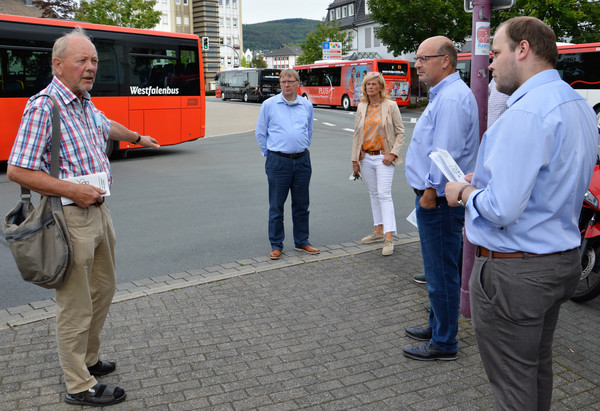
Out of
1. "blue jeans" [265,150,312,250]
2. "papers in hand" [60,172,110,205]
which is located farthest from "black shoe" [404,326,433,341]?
"blue jeans" [265,150,312,250]

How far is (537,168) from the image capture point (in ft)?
6.89

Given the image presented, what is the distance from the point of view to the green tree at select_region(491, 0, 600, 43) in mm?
25656

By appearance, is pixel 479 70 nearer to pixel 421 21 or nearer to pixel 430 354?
pixel 430 354

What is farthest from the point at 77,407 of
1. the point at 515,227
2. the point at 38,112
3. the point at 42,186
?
the point at 515,227

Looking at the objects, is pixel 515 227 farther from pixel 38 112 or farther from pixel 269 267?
pixel 269 267

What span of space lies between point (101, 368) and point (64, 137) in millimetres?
1410

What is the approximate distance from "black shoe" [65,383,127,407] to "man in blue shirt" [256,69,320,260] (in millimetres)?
3000

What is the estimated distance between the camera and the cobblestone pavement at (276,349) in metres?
3.33

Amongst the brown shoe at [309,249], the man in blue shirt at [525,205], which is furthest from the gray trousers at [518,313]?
the brown shoe at [309,249]

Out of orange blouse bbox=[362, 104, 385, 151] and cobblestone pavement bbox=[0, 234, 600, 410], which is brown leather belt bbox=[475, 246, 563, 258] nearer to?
cobblestone pavement bbox=[0, 234, 600, 410]

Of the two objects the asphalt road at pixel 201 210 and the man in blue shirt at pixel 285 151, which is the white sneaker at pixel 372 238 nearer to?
the asphalt road at pixel 201 210

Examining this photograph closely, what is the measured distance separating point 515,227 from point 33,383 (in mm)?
2803

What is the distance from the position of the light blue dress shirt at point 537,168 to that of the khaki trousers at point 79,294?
198 cm

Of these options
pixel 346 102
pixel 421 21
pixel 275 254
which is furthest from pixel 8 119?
pixel 421 21
